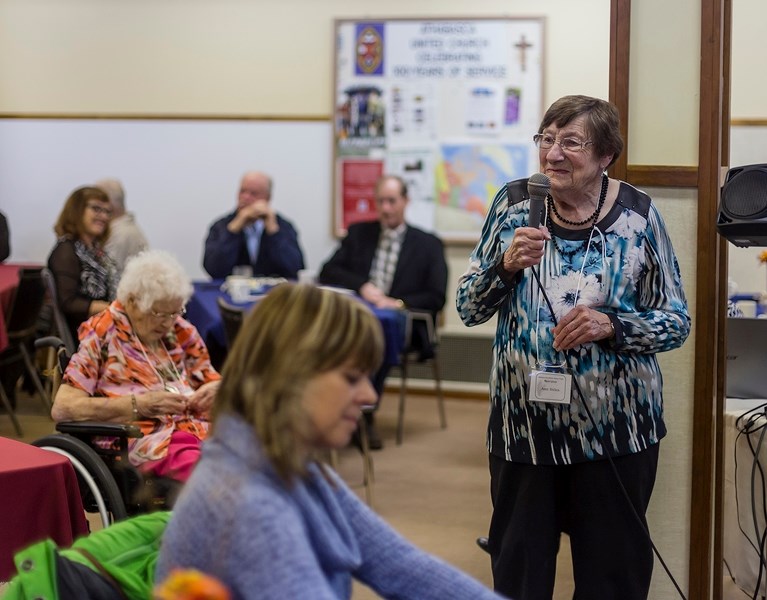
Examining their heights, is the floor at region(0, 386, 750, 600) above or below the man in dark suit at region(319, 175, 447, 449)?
below

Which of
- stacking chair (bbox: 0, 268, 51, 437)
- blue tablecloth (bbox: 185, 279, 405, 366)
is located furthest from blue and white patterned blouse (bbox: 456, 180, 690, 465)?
stacking chair (bbox: 0, 268, 51, 437)

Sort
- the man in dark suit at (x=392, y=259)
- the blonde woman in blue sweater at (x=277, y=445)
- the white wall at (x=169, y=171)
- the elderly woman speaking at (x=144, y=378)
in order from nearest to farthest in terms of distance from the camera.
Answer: the blonde woman in blue sweater at (x=277, y=445)
the elderly woman speaking at (x=144, y=378)
the man in dark suit at (x=392, y=259)
the white wall at (x=169, y=171)

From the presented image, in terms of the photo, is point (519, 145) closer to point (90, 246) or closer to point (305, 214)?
point (305, 214)

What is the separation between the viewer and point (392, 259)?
21.4ft

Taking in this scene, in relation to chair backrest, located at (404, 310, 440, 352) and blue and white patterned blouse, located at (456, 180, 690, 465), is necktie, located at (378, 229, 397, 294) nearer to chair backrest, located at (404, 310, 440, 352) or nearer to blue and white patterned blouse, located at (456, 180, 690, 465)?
chair backrest, located at (404, 310, 440, 352)

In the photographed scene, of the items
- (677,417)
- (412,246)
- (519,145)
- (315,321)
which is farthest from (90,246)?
(315,321)

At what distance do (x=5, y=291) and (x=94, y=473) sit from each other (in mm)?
3582

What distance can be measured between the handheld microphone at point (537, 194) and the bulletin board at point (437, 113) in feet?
15.3

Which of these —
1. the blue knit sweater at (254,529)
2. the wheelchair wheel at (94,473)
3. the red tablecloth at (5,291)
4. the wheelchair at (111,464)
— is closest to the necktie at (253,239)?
the red tablecloth at (5,291)

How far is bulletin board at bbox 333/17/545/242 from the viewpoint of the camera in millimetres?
7145

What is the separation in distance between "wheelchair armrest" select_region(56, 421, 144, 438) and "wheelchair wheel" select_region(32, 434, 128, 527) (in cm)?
11

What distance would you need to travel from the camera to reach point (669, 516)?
300 centimetres

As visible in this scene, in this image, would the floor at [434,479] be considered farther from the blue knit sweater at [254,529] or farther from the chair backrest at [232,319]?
the blue knit sweater at [254,529]

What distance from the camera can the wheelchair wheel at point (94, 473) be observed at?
118 inches
